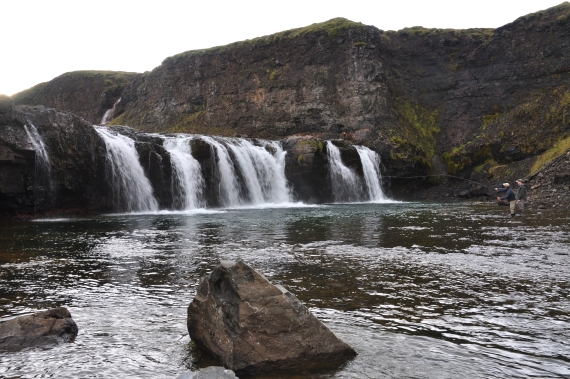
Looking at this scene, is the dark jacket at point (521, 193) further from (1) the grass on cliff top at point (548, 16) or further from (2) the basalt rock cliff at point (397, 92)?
(1) the grass on cliff top at point (548, 16)

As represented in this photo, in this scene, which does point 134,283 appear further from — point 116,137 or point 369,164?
point 369,164

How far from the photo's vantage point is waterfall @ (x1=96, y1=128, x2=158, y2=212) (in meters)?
32.3

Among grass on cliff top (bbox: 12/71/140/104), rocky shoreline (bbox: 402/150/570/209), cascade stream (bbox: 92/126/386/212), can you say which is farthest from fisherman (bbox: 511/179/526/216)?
grass on cliff top (bbox: 12/71/140/104)

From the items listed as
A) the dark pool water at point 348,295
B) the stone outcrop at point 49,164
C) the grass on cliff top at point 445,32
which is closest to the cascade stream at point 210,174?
the stone outcrop at point 49,164

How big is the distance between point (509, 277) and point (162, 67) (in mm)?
68002

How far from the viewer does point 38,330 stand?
5914 millimetres

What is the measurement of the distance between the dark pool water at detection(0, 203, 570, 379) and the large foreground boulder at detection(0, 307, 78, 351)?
0.20m

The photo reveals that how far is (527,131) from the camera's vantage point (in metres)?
47.7

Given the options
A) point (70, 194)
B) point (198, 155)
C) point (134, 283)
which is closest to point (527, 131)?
point (198, 155)

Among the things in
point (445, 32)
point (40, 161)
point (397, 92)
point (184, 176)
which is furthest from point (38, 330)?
point (445, 32)

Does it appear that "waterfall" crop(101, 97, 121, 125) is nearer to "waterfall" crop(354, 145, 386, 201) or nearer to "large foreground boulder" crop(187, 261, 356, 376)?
"waterfall" crop(354, 145, 386, 201)

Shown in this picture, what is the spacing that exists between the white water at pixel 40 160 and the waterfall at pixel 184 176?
9.06 m

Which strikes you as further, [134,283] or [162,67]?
[162,67]

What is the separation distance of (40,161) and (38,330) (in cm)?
2510
